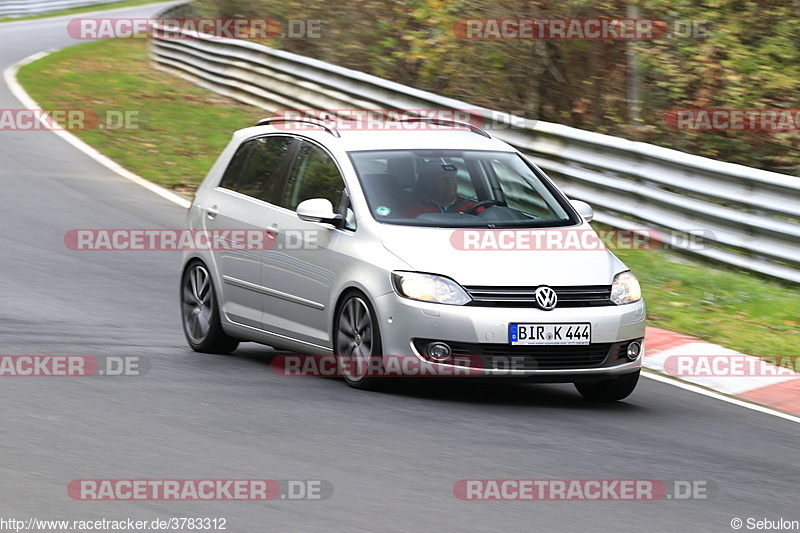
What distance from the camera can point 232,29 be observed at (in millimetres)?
29234

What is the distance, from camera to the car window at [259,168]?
31.3ft

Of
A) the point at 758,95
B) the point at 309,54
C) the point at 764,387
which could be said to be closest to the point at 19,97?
the point at 309,54

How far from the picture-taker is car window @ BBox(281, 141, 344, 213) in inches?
355

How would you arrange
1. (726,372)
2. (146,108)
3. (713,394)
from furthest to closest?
1. (146,108)
2. (726,372)
3. (713,394)

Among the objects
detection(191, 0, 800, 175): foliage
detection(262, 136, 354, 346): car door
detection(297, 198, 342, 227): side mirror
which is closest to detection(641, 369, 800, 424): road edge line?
detection(262, 136, 354, 346): car door

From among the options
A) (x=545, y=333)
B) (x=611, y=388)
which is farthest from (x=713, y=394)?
(x=545, y=333)

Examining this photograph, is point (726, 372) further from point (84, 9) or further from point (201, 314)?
point (84, 9)

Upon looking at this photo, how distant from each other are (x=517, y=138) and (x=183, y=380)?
27.0 feet

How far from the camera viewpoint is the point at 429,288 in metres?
8.05

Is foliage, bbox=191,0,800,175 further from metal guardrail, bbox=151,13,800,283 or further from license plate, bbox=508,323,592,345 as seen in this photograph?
license plate, bbox=508,323,592,345

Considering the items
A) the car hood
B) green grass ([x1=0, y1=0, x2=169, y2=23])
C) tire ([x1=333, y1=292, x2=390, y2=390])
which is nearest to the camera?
the car hood

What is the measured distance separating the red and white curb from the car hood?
1446 mm

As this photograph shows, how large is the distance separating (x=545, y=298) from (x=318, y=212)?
62.0 inches

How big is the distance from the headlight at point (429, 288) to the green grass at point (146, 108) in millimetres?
9572
